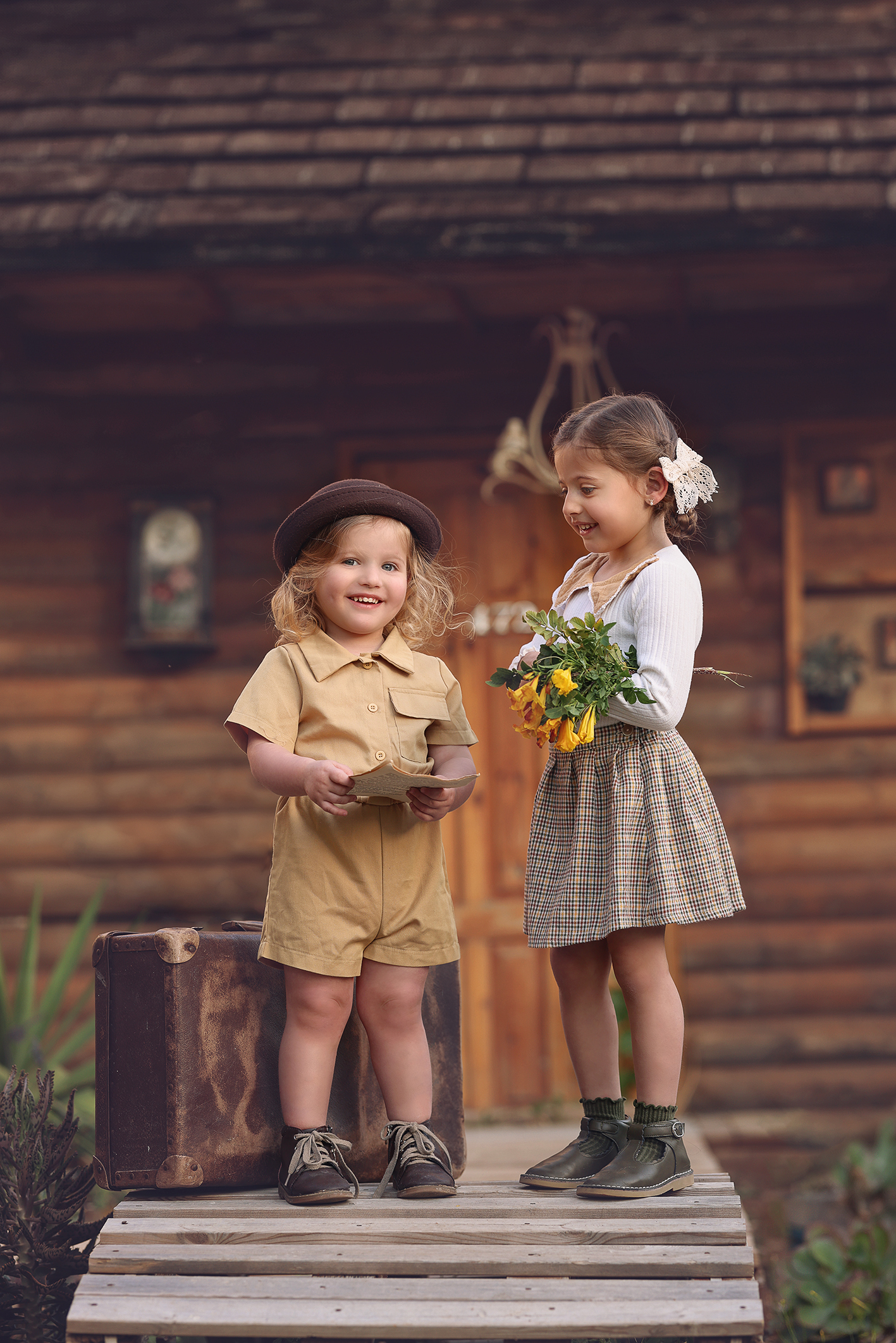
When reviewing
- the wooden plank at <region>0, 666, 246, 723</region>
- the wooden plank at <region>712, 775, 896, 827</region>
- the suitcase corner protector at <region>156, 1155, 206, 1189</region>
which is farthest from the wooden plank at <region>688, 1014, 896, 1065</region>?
the suitcase corner protector at <region>156, 1155, 206, 1189</region>

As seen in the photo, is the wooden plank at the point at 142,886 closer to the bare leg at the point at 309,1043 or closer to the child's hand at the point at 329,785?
the bare leg at the point at 309,1043

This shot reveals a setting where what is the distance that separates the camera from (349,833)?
2508mm

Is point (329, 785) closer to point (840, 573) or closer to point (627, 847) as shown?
point (627, 847)

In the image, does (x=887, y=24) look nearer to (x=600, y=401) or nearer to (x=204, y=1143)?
(x=600, y=401)

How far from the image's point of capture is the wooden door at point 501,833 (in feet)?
17.4

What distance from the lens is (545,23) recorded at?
5.70 meters

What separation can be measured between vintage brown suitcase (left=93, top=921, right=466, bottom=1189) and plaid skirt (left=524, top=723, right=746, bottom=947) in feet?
1.86

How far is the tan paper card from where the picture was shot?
2.27 meters

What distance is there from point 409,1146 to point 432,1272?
1.08 feet

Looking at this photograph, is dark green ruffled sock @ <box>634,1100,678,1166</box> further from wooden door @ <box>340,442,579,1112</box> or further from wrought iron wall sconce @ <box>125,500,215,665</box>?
wrought iron wall sconce @ <box>125,500,215,665</box>

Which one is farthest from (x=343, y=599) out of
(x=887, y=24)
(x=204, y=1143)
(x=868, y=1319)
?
(x=887, y=24)

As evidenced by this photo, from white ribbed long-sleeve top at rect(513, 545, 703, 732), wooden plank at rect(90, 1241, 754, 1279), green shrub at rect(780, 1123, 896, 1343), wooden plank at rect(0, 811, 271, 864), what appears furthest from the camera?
wooden plank at rect(0, 811, 271, 864)

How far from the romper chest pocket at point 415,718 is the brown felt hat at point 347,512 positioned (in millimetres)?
327

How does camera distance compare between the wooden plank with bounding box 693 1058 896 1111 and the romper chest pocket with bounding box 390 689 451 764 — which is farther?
the wooden plank with bounding box 693 1058 896 1111
